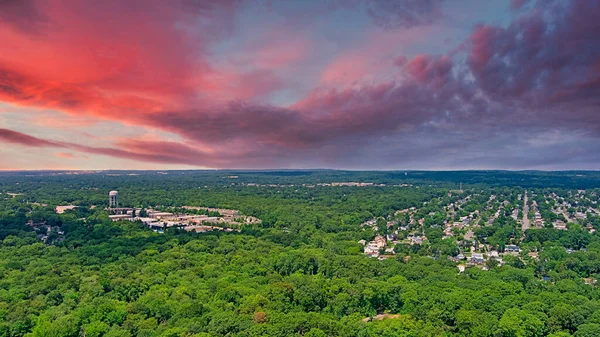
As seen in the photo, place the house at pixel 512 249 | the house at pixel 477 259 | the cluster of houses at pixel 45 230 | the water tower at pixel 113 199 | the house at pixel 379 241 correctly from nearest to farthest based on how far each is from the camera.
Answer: the house at pixel 477 259
the house at pixel 512 249
the house at pixel 379 241
the cluster of houses at pixel 45 230
the water tower at pixel 113 199

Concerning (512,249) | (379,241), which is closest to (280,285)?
(379,241)

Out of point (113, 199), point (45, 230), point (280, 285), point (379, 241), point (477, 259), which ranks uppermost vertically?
point (113, 199)

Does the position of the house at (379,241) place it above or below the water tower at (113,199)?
below

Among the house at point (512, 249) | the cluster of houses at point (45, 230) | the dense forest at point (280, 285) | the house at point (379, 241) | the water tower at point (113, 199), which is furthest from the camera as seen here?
the water tower at point (113, 199)

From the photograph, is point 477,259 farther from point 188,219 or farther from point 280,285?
point 188,219

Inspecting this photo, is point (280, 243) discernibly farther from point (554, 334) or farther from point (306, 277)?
point (554, 334)

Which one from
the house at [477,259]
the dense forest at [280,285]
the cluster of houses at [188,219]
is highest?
the cluster of houses at [188,219]

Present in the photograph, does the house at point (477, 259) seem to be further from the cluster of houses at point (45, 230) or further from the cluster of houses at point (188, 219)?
the cluster of houses at point (45, 230)

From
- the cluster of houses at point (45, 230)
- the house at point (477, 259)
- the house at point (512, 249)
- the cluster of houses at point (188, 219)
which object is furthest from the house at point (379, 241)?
the cluster of houses at point (45, 230)

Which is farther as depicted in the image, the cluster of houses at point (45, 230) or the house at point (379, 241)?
the cluster of houses at point (45, 230)

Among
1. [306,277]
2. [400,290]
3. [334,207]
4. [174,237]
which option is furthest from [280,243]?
[334,207]

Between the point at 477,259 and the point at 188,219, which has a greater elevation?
the point at 188,219
